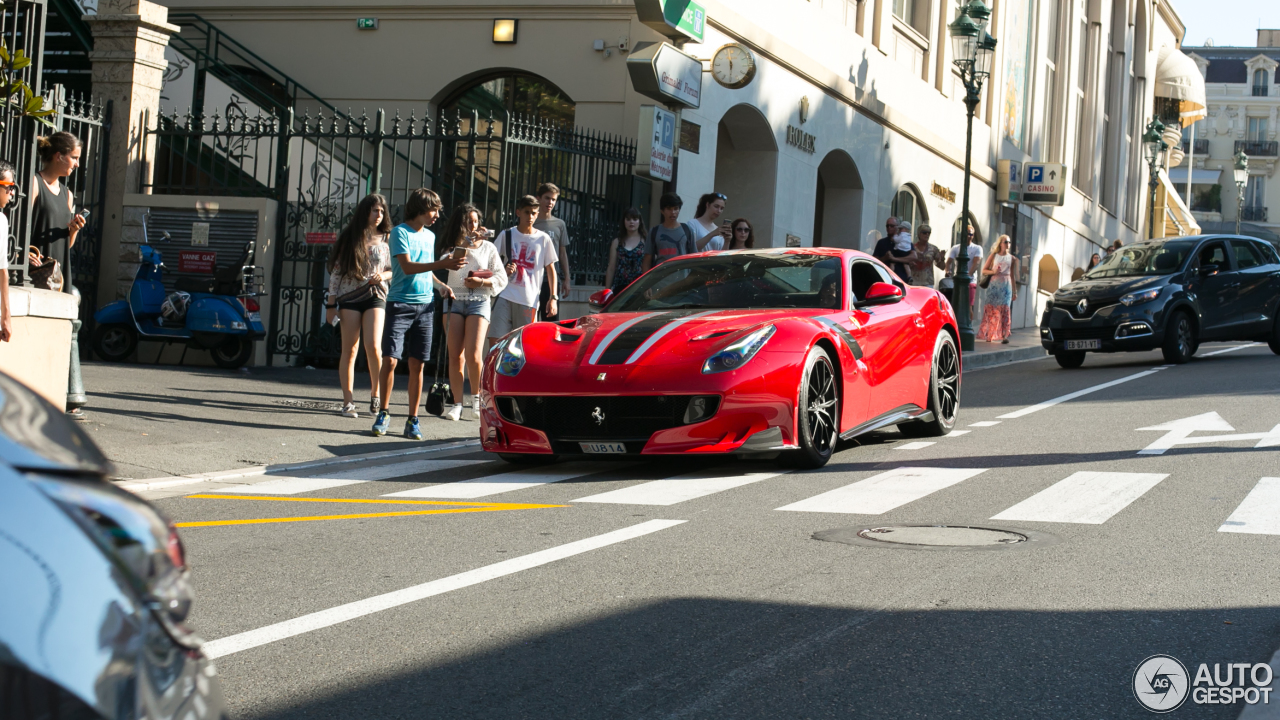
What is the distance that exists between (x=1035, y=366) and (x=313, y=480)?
14341mm

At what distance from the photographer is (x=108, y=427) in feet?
31.3

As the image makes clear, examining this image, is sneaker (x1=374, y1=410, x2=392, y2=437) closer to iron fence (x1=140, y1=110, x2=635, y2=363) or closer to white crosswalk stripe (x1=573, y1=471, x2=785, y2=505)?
white crosswalk stripe (x1=573, y1=471, x2=785, y2=505)

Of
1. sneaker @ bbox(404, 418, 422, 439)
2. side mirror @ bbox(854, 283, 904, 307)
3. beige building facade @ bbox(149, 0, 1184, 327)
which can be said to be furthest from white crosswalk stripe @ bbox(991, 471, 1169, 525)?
beige building facade @ bbox(149, 0, 1184, 327)

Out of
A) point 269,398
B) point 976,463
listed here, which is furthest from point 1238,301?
point 269,398

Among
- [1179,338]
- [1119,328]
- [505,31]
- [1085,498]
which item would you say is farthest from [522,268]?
[1179,338]

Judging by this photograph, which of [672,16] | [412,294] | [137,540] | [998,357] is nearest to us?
[137,540]

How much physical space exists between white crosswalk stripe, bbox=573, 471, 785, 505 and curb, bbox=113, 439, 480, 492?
7.43ft

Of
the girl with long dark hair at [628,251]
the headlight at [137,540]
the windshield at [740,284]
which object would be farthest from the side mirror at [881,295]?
the headlight at [137,540]

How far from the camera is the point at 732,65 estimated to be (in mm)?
19312

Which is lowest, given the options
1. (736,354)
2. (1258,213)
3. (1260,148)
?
(736,354)

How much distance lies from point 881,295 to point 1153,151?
1924 inches

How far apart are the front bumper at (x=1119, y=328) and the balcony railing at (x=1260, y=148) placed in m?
86.9

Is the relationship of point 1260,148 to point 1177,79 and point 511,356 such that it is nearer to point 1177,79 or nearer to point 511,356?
point 1177,79

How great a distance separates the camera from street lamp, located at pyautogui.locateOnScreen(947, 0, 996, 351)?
2244 centimetres
